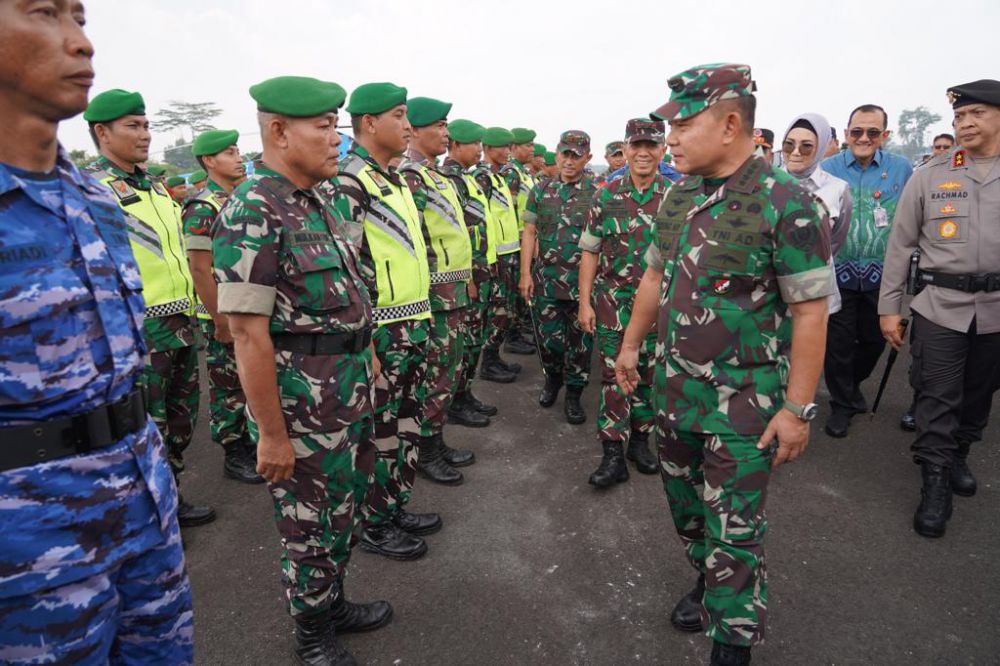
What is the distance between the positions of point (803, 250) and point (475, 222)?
368cm

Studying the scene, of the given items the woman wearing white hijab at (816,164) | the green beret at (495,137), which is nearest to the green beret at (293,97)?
the woman wearing white hijab at (816,164)

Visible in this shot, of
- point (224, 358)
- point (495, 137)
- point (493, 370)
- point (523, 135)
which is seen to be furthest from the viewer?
point (523, 135)

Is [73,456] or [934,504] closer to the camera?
[73,456]

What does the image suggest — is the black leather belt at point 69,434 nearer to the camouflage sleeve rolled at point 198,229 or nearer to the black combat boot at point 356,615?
the black combat boot at point 356,615

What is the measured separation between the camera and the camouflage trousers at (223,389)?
13.0 ft

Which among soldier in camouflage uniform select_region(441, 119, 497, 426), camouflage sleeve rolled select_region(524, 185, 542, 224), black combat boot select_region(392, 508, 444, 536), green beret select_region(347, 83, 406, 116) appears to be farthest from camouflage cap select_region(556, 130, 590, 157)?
black combat boot select_region(392, 508, 444, 536)

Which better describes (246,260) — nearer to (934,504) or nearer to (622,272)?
(622,272)

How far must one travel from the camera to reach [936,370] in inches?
130

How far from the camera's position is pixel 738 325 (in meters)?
2.07

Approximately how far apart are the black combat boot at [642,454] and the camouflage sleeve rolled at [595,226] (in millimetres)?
1336

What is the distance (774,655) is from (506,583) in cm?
122

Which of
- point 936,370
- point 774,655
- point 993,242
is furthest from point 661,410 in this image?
point 993,242

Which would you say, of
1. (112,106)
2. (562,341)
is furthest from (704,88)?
(562,341)

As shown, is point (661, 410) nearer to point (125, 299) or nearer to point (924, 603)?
point (924, 603)
